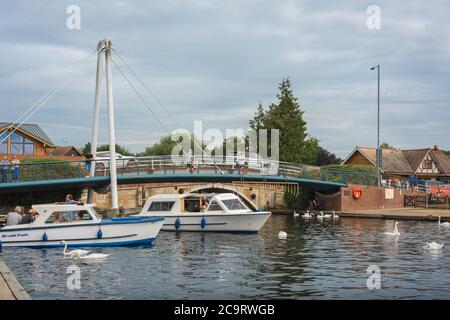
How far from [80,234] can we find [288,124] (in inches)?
2189

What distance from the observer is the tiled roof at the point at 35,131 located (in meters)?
66.3

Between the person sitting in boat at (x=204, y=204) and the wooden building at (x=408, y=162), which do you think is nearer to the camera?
the person sitting in boat at (x=204, y=204)

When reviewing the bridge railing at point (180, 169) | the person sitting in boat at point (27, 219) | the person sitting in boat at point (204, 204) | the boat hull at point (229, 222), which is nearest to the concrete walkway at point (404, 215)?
the bridge railing at point (180, 169)

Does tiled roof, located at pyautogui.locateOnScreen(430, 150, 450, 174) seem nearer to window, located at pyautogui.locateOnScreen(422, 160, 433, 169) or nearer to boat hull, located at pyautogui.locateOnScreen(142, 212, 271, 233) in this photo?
window, located at pyautogui.locateOnScreen(422, 160, 433, 169)

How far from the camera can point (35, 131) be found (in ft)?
227

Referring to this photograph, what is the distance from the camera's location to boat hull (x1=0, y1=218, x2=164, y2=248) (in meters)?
28.4

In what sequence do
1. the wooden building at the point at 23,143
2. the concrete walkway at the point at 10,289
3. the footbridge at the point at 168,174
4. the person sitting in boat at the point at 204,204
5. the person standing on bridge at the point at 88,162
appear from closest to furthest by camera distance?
Result: the concrete walkway at the point at 10,289, the person standing on bridge at the point at 88,162, the person sitting in boat at the point at 204,204, the footbridge at the point at 168,174, the wooden building at the point at 23,143

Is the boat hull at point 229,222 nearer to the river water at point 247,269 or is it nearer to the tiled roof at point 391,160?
the river water at point 247,269

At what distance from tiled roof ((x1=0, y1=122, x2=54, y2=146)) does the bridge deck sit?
23200mm

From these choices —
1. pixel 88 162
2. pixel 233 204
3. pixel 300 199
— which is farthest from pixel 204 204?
pixel 300 199

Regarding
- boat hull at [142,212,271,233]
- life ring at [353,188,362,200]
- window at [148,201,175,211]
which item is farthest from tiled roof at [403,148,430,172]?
window at [148,201,175,211]

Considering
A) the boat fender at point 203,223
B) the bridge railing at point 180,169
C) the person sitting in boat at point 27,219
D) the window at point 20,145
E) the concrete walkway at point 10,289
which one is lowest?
the boat fender at point 203,223
